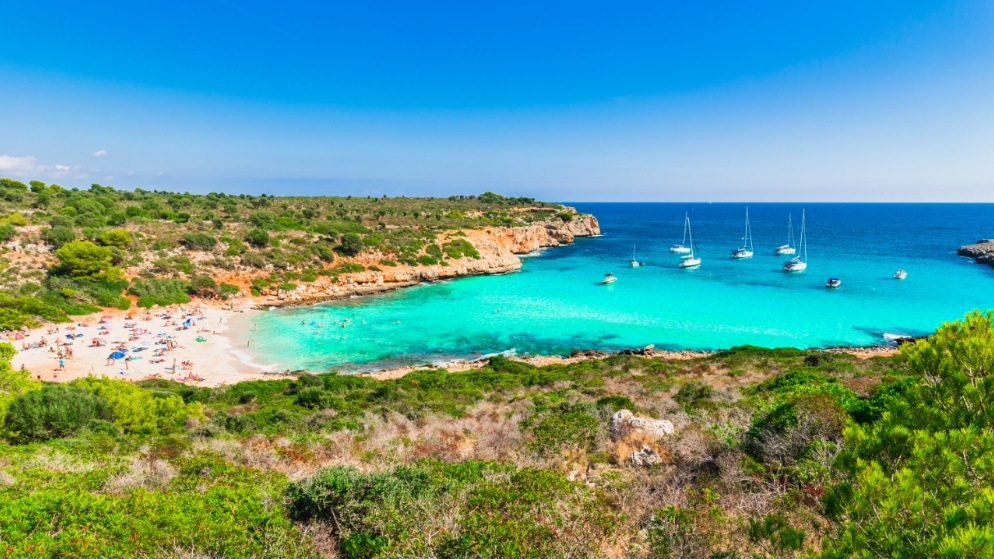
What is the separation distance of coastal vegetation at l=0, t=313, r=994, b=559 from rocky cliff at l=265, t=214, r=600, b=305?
28.6m

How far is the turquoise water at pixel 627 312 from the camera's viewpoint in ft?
92.8

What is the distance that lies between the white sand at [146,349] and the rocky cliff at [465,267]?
26.6ft

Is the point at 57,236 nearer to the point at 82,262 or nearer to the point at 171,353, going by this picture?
the point at 82,262

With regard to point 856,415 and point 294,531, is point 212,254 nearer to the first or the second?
point 294,531

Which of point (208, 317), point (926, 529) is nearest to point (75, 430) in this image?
point (926, 529)

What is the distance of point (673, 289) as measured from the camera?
43.8m

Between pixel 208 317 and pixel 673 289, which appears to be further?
pixel 673 289

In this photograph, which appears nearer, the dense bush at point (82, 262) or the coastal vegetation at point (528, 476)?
the coastal vegetation at point (528, 476)

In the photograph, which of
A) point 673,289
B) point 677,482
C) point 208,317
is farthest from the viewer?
point 673,289

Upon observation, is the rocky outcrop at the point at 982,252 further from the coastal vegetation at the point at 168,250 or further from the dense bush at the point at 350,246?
the dense bush at the point at 350,246

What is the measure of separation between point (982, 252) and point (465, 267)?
7039cm

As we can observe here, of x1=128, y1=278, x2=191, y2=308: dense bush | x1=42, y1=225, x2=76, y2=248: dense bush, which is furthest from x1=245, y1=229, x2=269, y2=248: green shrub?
x1=42, y1=225, x2=76, y2=248: dense bush

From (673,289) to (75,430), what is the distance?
43806 millimetres

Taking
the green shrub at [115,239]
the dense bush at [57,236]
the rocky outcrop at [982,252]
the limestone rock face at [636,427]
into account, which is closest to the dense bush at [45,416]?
the limestone rock face at [636,427]
